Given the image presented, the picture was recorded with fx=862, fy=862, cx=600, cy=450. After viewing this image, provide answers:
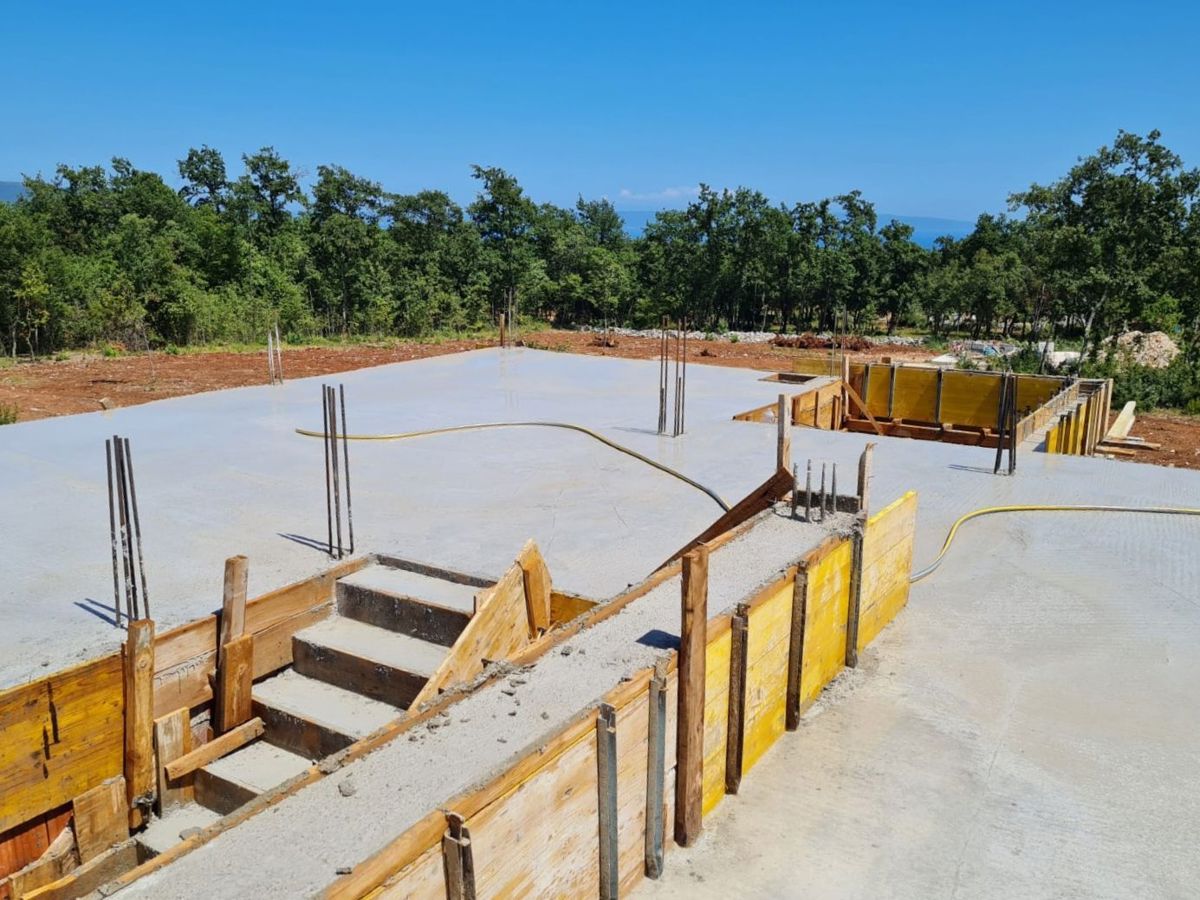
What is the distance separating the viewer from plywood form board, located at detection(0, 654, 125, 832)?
536 centimetres

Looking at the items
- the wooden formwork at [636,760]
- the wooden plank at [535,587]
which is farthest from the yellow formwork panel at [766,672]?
the wooden plank at [535,587]

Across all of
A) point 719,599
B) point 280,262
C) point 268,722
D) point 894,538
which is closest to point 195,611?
point 268,722

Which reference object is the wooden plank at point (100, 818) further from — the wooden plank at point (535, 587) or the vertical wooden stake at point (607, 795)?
the vertical wooden stake at point (607, 795)

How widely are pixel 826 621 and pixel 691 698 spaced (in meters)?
2.16

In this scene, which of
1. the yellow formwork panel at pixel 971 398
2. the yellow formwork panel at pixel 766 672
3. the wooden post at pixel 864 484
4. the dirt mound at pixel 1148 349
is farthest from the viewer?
the dirt mound at pixel 1148 349

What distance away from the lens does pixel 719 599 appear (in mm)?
5824

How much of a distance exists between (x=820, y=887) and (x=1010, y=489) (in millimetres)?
8330

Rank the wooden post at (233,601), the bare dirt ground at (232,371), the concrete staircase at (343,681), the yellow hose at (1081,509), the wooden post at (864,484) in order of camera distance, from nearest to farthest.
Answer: the concrete staircase at (343,681) → the wooden post at (233,601) → the wooden post at (864,484) → the yellow hose at (1081,509) → the bare dirt ground at (232,371)

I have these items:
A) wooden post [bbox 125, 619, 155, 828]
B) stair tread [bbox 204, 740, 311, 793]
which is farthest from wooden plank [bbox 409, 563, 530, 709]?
wooden post [bbox 125, 619, 155, 828]

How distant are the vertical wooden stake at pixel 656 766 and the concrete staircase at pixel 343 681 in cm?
217

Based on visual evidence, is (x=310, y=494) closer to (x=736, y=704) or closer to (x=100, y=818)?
(x=100, y=818)

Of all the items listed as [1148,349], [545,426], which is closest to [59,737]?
[545,426]

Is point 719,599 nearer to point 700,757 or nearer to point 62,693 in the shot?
point 700,757

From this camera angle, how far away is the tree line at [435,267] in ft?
97.5
